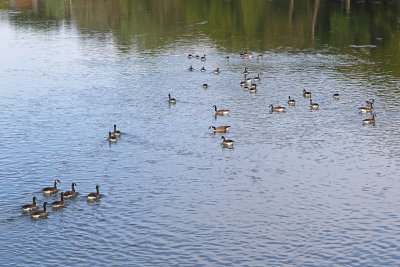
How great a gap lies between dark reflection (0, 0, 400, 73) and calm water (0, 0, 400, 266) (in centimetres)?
87

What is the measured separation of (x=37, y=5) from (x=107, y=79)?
2868 inches

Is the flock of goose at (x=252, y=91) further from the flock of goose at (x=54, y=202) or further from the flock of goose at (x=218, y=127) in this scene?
the flock of goose at (x=54, y=202)

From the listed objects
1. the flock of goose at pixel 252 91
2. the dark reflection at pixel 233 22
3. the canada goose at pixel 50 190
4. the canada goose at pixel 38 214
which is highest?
the dark reflection at pixel 233 22

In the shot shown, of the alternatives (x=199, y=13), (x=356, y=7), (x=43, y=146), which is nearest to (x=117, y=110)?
(x=43, y=146)

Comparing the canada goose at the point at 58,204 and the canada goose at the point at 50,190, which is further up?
the canada goose at the point at 50,190

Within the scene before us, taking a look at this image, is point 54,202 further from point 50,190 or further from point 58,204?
point 50,190

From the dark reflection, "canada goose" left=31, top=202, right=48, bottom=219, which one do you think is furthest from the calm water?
the dark reflection

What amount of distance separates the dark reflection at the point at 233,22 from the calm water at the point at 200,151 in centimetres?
87

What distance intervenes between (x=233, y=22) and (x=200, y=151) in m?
68.1

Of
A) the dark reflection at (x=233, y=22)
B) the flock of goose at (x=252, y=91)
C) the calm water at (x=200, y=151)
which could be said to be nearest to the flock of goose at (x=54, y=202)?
the calm water at (x=200, y=151)

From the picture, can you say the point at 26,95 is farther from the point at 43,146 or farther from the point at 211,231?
the point at 211,231

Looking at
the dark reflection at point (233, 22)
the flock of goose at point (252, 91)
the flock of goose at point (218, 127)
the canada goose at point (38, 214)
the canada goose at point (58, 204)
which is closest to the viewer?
the canada goose at point (38, 214)

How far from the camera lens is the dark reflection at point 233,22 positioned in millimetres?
96438

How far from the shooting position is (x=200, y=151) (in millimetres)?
50875
